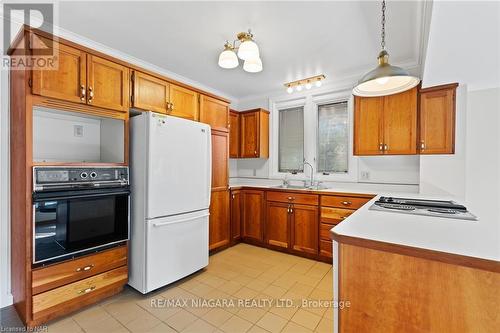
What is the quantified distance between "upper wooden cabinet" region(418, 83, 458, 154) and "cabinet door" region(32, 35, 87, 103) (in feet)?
10.3

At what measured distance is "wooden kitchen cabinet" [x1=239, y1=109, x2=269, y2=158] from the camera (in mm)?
3863

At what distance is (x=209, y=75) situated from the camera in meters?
3.29

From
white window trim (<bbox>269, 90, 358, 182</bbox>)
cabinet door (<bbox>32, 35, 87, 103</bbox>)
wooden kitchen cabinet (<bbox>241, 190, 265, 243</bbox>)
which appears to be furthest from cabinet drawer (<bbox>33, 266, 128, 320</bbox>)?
white window trim (<bbox>269, 90, 358, 182</bbox>)

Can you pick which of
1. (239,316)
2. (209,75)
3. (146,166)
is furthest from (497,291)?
(209,75)

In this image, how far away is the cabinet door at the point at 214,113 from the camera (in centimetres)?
292

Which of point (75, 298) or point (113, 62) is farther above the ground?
point (113, 62)

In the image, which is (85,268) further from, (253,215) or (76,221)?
(253,215)

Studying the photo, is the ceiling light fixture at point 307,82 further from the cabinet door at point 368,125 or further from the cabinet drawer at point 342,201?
the cabinet drawer at point 342,201

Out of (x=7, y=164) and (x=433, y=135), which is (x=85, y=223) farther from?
(x=433, y=135)

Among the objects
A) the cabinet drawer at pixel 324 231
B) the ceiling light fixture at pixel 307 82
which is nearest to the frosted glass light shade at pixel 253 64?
the ceiling light fixture at pixel 307 82

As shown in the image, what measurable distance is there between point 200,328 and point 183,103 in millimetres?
2185

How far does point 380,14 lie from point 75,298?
3318mm

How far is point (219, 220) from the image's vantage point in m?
3.18

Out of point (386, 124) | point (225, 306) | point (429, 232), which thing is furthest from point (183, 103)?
point (429, 232)
